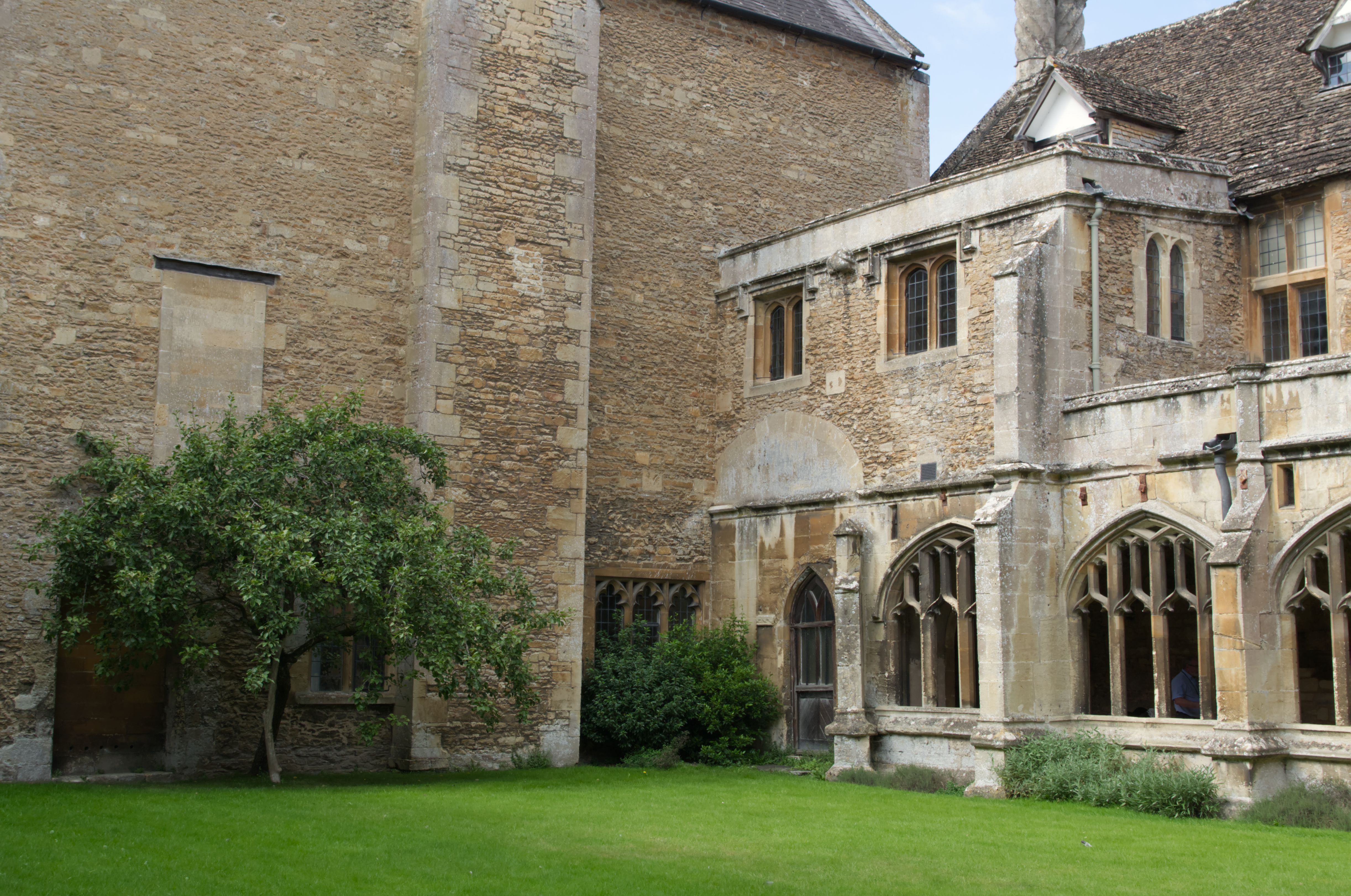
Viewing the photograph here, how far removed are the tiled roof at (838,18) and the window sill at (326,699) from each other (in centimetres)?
1180

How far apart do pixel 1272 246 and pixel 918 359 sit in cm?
470

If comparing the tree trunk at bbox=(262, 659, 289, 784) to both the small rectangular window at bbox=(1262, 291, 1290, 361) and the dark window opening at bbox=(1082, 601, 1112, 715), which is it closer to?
the dark window opening at bbox=(1082, 601, 1112, 715)

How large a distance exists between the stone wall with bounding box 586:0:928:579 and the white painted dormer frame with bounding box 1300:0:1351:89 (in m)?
7.25

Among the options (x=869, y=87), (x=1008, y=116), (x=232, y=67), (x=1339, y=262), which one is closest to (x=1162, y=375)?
(x=1339, y=262)

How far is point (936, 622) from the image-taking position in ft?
57.9

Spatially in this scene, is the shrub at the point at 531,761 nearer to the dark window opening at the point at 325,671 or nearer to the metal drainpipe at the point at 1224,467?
the dark window opening at the point at 325,671

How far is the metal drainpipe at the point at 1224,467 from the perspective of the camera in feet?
47.3

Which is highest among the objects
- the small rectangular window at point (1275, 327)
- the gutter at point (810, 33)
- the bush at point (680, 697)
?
the gutter at point (810, 33)

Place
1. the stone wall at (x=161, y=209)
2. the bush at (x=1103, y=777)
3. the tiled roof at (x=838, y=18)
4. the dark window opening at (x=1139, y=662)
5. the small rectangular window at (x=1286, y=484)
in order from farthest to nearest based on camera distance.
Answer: the tiled roof at (x=838, y=18), the dark window opening at (x=1139, y=662), the stone wall at (x=161, y=209), the small rectangular window at (x=1286, y=484), the bush at (x=1103, y=777)

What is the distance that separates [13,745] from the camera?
1545 centimetres

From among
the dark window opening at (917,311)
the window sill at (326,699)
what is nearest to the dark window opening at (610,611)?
the window sill at (326,699)

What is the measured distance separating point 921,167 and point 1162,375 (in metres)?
8.68

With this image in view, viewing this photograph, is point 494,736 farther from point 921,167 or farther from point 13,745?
point 921,167

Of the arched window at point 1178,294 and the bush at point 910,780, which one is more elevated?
the arched window at point 1178,294
